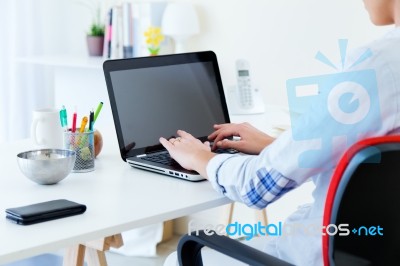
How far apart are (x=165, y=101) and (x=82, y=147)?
0.29 m

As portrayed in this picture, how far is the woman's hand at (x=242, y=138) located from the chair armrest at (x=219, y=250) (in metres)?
0.49

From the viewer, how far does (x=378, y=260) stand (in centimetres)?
131

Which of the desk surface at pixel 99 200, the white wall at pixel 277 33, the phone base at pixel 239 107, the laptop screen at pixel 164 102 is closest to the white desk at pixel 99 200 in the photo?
the desk surface at pixel 99 200

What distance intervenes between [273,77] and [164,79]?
1.39m

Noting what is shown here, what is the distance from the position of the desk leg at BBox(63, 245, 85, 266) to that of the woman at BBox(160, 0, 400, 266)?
54 centimetres

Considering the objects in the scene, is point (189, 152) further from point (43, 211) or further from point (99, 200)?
point (43, 211)

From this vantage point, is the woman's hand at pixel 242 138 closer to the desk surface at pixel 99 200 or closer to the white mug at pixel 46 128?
the desk surface at pixel 99 200

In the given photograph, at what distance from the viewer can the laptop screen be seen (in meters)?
1.94

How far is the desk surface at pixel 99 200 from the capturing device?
134cm

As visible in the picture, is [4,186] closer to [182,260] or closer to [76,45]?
[182,260]

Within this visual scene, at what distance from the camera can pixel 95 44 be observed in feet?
12.7

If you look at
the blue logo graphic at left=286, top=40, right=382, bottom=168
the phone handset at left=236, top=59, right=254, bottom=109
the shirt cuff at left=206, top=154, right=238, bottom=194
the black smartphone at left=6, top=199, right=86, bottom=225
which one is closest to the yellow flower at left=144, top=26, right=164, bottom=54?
the phone handset at left=236, top=59, right=254, bottom=109

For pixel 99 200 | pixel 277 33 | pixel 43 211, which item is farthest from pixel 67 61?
pixel 43 211

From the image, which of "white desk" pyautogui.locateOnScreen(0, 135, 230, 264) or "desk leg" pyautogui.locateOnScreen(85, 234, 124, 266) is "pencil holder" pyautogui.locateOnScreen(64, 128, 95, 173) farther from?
"desk leg" pyautogui.locateOnScreen(85, 234, 124, 266)
